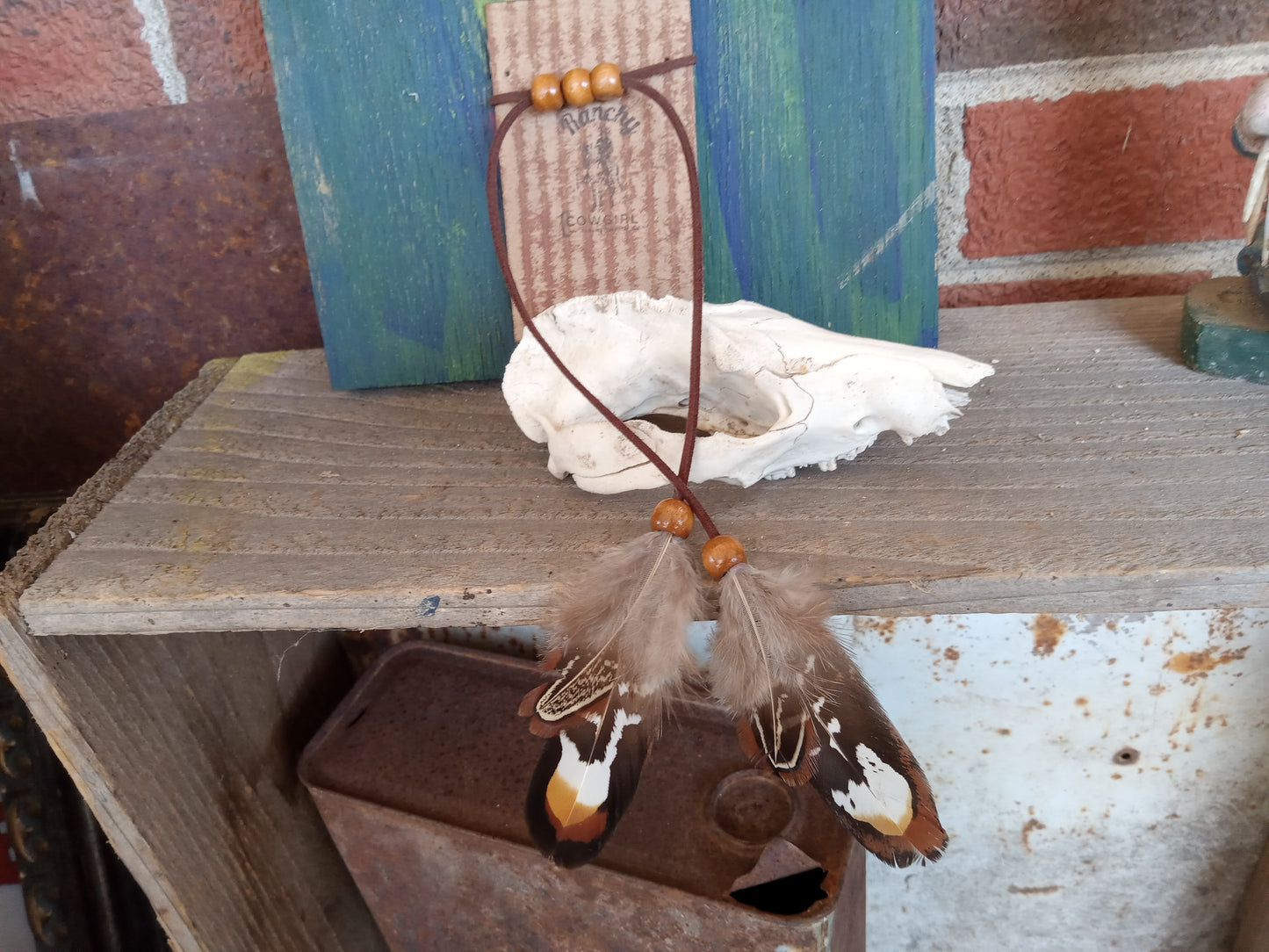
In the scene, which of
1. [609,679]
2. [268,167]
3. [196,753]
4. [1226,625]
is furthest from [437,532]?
[1226,625]

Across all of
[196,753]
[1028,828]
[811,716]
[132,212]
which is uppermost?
[132,212]

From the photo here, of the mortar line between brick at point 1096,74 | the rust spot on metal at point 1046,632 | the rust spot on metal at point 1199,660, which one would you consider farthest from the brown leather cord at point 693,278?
the rust spot on metal at point 1199,660

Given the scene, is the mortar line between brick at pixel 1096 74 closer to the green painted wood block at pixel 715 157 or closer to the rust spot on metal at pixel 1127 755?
the green painted wood block at pixel 715 157

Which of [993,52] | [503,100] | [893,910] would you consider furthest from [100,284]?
[893,910]

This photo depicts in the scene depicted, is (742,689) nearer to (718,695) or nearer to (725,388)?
(718,695)

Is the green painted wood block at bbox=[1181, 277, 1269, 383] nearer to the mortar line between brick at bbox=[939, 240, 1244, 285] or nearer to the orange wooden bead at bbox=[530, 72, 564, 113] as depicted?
the mortar line between brick at bbox=[939, 240, 1244, 285]

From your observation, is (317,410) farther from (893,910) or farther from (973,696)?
(893,910)

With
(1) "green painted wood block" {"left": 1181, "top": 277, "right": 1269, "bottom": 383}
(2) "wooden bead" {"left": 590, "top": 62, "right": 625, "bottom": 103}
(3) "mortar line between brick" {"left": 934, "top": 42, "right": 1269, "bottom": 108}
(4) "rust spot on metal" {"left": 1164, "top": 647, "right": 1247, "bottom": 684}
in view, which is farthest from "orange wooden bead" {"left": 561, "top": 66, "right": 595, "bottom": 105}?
(4) "rust spot on metal" {"left": 1164, "top": 647, "right": 1247, "bottom": 684}
